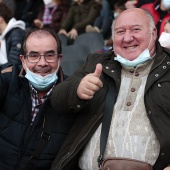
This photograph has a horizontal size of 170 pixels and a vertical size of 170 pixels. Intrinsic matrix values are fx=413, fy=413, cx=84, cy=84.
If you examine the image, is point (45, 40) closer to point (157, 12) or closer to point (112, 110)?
point (112, 110)

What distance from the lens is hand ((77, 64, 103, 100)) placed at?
7.90 feet

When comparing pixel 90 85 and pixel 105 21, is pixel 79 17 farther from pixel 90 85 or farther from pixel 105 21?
pixel 90 85

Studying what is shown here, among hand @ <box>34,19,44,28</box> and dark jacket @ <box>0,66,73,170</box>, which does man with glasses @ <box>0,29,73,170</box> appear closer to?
dark jacket @ <box>0,66,73,170</box>

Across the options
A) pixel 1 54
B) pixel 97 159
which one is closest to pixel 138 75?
pixel 97 159

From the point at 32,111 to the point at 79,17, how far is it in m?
4.49

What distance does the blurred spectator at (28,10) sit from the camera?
839 centimetres

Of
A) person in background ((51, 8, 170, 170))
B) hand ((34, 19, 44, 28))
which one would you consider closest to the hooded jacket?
person in background ((51, 8, 170, 170))

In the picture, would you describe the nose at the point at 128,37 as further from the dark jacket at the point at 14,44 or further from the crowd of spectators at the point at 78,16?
the crowd of spectators at the point at 78,16

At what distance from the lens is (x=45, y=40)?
9.82 feet

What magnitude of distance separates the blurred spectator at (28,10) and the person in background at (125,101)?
570 cm

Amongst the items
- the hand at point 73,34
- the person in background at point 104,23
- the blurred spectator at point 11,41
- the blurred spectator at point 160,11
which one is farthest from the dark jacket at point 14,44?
the person in background at point 104,23

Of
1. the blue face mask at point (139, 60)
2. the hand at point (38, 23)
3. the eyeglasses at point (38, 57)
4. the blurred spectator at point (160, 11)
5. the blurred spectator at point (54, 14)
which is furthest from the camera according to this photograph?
the blurred spectator at point (54, 14)

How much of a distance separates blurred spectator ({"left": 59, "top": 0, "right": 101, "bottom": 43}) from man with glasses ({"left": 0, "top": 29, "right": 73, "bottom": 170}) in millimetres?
3645

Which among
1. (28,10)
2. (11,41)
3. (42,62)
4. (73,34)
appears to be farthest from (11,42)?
(28,10)
